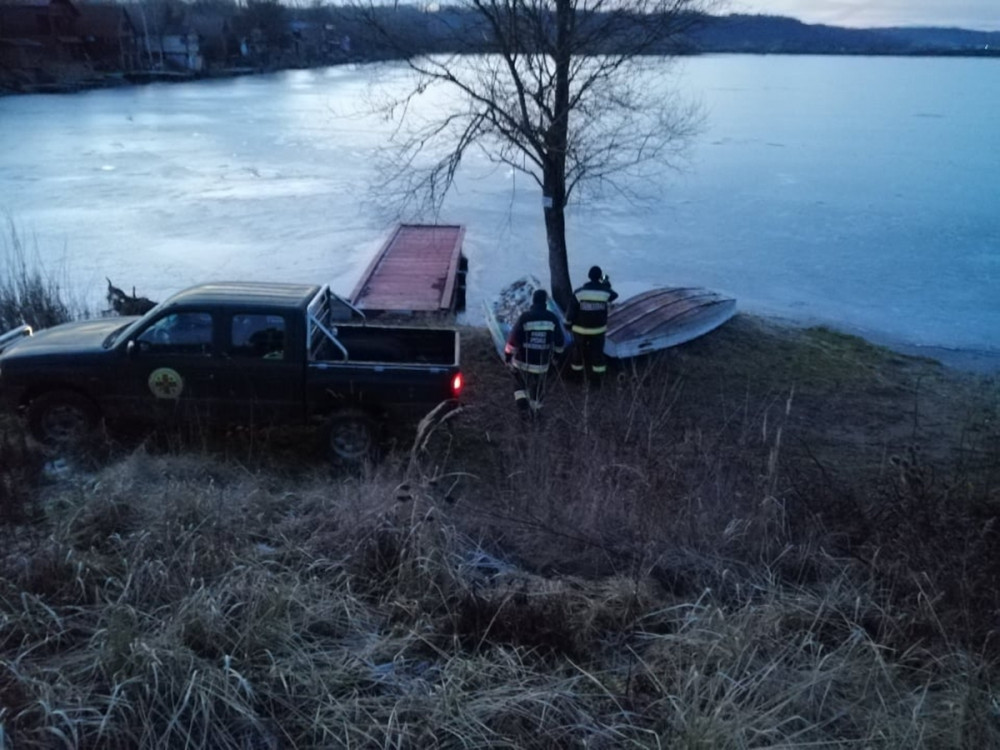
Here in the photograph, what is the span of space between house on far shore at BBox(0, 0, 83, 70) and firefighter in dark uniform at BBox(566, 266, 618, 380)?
66.8 metres

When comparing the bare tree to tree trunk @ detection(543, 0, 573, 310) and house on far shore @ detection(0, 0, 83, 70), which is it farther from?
house on far shore @ detection(0, 0, 83, 70)

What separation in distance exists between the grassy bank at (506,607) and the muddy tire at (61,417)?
153cm

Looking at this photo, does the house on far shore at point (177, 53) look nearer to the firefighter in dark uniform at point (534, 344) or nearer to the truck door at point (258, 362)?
the firefighter in dark uniform at point (534, 344)

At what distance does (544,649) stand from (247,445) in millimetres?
5646

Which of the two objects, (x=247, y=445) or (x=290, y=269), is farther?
(x=290, y=269)

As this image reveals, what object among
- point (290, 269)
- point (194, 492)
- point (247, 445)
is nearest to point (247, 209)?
point (290, 269)

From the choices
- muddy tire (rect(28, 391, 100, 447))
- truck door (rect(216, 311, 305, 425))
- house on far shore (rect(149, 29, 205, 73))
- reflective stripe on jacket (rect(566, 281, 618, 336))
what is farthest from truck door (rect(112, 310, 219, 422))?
house on far shore (rect(149, 29, 205, 73))

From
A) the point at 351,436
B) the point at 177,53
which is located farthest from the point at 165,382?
the point at 177,53

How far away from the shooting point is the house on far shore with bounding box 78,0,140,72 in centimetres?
7775

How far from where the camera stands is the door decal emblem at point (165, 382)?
28.4 ft

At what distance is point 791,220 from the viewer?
1026 inches

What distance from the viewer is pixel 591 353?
11.6m

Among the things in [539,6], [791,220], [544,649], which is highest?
[539,6]

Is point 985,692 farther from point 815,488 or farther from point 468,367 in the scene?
point 468,367
